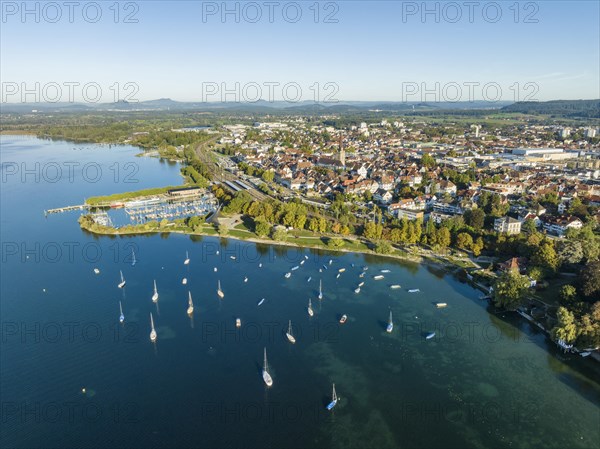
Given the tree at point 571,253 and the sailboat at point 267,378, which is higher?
the tree at point 571,253

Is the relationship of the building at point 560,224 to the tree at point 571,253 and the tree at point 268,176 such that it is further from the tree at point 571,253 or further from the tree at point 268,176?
the tree at point 268,176

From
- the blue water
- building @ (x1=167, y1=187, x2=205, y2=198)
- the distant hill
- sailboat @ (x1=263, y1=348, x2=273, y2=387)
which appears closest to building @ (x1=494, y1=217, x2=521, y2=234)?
the blue water

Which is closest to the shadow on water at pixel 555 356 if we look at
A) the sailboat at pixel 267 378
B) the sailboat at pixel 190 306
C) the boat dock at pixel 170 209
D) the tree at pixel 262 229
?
the sailboat at pixel 267 378

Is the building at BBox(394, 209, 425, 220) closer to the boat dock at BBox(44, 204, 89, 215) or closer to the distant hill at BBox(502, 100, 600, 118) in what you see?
the boat dock at BBox(44, 204, 89, 215)

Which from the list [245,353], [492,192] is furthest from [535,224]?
[245,353]

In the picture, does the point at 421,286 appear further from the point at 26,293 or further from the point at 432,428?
the point at 26,293

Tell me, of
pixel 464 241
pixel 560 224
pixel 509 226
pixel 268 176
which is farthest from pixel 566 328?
Answer: pixel 268 176
